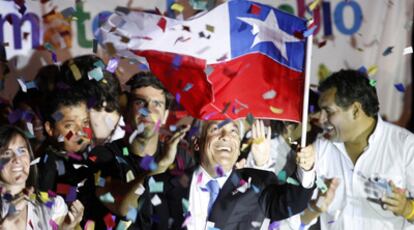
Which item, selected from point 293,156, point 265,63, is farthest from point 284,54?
point 293,156

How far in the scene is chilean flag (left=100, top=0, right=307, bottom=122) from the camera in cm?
402

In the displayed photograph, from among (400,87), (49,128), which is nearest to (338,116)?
Answer: (400,87)

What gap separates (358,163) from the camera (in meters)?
4.29

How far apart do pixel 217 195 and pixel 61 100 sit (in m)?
1.00

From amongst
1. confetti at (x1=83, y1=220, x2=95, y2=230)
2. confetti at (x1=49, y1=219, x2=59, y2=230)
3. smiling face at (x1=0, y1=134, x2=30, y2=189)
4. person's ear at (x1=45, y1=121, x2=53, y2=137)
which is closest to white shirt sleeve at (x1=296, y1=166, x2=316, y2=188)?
confetti at (x1=83, y1=220, x2=95, y2=230)

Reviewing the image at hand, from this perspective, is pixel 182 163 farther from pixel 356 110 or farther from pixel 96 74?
pixel 356 110

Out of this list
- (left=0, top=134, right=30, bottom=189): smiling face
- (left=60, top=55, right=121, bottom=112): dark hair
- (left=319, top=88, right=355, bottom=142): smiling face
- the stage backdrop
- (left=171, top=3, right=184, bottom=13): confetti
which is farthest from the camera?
the stage backdrop

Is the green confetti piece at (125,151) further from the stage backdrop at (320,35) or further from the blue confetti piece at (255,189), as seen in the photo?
the stage backdrop at (320,35)

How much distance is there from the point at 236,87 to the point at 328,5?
4.40 ft

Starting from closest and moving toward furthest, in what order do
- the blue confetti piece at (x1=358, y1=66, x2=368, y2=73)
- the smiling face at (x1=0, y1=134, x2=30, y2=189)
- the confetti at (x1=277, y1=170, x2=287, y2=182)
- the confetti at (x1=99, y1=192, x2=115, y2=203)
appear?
1. the smiling face at (x1=0, y1=134, x2=30, y2=189)
2. the confetti at (x1=99, y1=192, x2=115, y2=203)
3. the confetti at (x1=277, y1=170, x2=287, y2=182)
4. the blue confetti piece at (x1=358, y1=66, x2=368, y2=73)

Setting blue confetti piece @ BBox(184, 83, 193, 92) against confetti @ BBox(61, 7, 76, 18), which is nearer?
blue confetti piece @ BBox(184, 83, 193, 92)

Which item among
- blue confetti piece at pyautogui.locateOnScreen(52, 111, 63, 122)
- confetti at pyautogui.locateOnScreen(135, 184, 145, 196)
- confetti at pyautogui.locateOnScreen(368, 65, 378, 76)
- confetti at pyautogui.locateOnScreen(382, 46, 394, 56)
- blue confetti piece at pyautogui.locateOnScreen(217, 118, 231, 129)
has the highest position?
confetti at pyautogui.locateOnScreen(382, 46, 394, 56)

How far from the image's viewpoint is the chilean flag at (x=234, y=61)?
402 centimetres

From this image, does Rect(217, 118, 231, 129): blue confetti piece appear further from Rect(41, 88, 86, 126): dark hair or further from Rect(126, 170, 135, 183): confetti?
Rect(41, 88, 86, 126): dark hair
